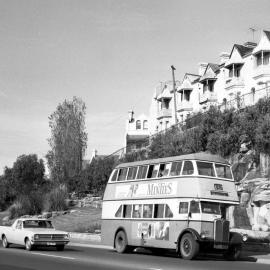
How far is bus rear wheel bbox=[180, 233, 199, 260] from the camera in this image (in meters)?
21.9

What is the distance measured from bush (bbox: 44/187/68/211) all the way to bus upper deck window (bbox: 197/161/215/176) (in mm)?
37347

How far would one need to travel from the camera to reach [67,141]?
75.7 m

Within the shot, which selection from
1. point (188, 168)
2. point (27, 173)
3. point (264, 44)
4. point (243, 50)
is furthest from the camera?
point (27, 173)

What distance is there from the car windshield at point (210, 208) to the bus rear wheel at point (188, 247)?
1219 mm

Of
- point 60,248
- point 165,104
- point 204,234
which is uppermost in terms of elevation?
point 165,104

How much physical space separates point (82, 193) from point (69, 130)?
43.3 feet

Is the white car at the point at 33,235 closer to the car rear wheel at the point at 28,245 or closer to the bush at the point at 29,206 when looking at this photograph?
the car rear wheel at the point at 28,245

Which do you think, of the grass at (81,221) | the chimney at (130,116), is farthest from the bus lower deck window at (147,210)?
the chimney at (130,116)

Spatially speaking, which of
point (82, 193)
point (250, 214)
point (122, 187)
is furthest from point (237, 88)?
point (122, 187)

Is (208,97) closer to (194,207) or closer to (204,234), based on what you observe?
(194,207)

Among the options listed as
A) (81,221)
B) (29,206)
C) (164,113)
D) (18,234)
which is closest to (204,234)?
(18,234)

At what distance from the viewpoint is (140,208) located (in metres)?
25.8

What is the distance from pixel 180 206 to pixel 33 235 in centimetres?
686

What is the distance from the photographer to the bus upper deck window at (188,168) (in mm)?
23139
